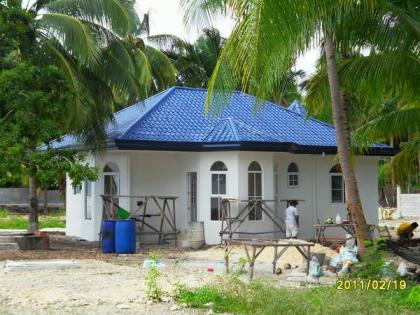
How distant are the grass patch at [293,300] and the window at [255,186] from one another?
1013cm

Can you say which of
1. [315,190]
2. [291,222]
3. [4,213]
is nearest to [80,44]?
Result: [291,222]

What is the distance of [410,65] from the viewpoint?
11961 millimetres

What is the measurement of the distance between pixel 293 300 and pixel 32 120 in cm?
1070

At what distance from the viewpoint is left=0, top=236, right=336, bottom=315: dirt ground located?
32.7ft

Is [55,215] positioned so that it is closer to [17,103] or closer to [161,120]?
[161,120]

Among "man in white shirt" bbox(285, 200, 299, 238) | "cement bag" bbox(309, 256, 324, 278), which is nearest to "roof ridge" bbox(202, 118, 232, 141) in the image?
"man in white shirt" bbox(285, 200, 299, 238)

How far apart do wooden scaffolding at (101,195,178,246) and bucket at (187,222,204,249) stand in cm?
50

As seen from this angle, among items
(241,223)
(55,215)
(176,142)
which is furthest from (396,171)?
(55,215)

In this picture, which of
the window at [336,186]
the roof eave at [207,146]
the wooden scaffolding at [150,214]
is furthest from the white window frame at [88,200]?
the window at [336,186]

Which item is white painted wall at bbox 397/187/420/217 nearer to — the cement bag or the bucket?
the bucket

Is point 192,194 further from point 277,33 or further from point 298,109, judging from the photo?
point 277,33

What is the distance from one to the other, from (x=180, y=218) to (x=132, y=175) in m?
2.00

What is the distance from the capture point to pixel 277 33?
26.9 ft

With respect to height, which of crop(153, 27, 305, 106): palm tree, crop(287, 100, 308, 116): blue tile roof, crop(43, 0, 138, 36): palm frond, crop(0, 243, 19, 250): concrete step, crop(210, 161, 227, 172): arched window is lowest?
crop(0, 243, 19, 250): concrete step
